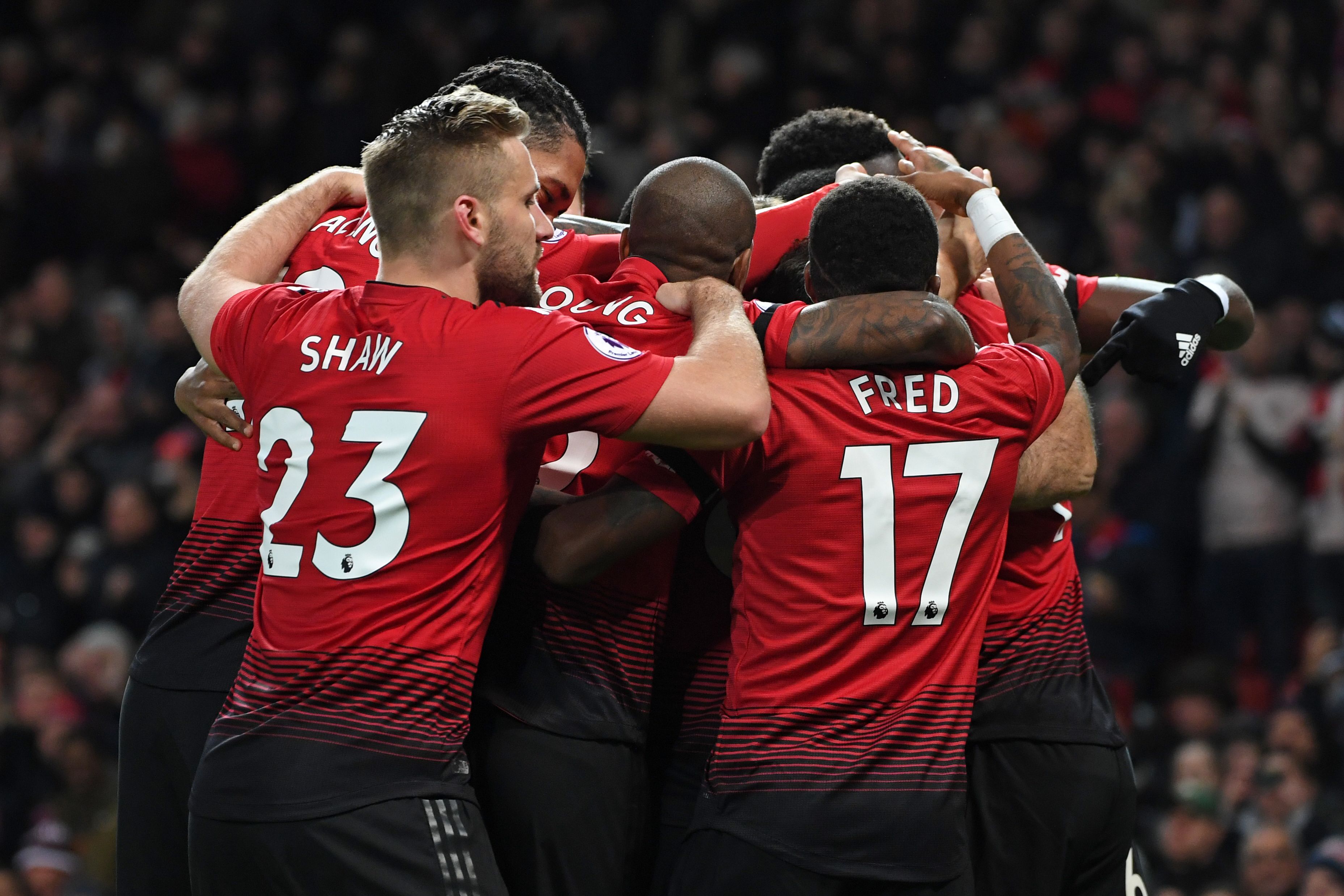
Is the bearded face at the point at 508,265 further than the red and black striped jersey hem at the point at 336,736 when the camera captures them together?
Yes

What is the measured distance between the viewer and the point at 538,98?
14.0 feet

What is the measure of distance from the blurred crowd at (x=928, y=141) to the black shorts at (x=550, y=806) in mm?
4367

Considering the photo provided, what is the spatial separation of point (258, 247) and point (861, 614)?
1.75 m

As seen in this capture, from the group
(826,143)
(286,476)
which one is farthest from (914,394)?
(826,143)

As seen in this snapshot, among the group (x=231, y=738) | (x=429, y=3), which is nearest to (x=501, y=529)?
(x=231, y=738)

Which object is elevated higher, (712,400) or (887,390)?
(712,400)

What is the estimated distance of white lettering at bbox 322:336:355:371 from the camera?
3287 millimetres

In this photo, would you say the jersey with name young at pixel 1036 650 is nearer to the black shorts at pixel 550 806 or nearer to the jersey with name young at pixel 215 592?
the black shorts at pixel 550 806

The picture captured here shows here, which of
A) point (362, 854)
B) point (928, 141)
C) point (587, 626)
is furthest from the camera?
point (928, 141)

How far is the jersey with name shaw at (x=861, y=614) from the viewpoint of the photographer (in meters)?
3.36

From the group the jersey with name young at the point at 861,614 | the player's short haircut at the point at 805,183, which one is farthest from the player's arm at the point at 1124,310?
the jersey with name young at the point at 861,614

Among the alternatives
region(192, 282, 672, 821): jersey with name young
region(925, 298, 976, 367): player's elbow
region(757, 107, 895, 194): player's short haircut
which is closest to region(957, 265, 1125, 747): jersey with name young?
region(925, 298, 976, 367): player's elbow

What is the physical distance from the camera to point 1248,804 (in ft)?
24.9

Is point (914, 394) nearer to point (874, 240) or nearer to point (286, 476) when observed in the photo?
point (874, 240)
